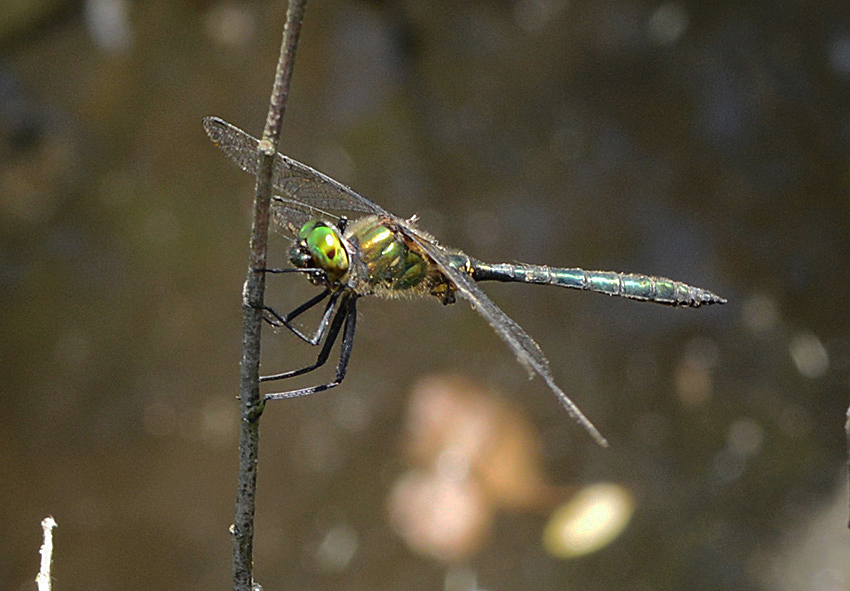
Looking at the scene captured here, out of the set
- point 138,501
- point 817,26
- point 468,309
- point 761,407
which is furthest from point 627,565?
point 817,26

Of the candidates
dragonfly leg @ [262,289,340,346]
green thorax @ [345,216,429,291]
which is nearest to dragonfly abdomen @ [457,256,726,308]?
green thorax @ [345,216,429,291]

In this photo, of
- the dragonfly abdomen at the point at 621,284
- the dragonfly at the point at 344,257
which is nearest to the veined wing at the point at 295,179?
the dragonfly at the point at 344,257

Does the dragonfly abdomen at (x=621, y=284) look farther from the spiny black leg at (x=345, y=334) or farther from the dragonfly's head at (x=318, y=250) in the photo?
the dragonfly's head at (x=318, y=250)

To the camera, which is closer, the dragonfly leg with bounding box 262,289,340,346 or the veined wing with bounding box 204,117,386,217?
the dragonfly leg with bounding box 262,289,340,346

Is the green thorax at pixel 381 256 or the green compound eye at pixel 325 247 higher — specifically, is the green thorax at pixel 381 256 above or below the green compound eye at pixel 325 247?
above

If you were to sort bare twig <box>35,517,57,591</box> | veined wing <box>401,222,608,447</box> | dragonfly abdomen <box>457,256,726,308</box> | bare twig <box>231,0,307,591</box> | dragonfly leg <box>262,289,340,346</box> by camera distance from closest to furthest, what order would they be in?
bare twig <box>231,0,307,591</box> < bare twig <box>35,517,57,591</box> < veined wing <box>401,222,608,447</box> < dragonfly leg <box>262,289,340,346</box> < dragonfly abdomen <box>457,256,726,308</box>

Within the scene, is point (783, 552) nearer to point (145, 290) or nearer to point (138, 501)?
point (138, 501)

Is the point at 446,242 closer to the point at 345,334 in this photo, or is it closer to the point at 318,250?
the point at 345,334

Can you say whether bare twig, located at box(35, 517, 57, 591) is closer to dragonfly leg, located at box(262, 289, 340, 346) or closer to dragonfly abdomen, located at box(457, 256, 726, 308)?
dragonfly leg, located at box(262, 289, 340, 346)
